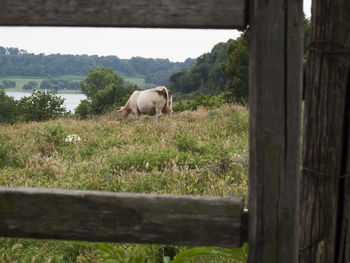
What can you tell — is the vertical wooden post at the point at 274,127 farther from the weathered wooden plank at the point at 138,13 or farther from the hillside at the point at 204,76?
the hillside at the point at 204,76

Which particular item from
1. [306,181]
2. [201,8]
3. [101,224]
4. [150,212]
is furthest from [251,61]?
[101,224]

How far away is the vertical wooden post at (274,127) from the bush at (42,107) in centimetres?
1593

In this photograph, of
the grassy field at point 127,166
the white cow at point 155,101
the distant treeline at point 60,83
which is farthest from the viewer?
the distant treeline at point 60,83

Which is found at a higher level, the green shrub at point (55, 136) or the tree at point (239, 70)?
the tree at point (239, 70)

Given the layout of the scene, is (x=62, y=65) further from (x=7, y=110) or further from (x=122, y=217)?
(x=122, y=217)

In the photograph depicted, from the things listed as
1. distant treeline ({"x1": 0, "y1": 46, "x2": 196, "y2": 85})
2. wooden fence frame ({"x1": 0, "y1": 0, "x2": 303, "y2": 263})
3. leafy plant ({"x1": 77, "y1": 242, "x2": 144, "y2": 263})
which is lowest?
leafy plant ({"x1": 77, "y1": 242, "x2": 144, "y2": 263})

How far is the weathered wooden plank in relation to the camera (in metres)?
1.33

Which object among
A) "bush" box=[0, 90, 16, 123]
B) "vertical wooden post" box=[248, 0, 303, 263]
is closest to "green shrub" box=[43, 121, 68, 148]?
"vertical wooden post" box=[248, 0, 303, 263]

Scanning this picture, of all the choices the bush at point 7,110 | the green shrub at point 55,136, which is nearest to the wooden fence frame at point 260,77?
the green shrub at point 55,136

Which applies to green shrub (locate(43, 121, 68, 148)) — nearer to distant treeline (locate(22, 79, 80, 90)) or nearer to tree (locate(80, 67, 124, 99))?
tree (locate(80, 67, 124, 99))

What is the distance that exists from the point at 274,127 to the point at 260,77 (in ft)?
0.64

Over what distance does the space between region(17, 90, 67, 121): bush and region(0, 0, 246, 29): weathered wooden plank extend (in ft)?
51.4

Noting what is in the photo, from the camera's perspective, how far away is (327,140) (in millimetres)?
1446

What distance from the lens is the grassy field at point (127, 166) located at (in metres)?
3.23
